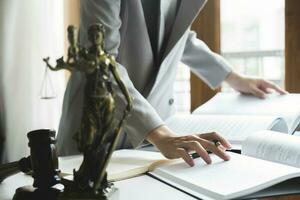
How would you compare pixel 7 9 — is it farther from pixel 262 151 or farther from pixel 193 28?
pixel 262 151

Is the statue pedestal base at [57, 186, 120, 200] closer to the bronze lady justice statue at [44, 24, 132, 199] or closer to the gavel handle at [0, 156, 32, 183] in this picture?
the bronze lady justice statue at [44, 24, 132, 199]

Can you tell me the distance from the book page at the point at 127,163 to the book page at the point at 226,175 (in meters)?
0.03

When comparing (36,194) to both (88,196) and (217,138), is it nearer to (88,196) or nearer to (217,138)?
(88,196)

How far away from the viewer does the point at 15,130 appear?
204 centimetres

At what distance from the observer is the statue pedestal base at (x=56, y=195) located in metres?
0.50

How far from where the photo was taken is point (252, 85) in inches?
46.9

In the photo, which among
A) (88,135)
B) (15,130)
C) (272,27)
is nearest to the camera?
(88,135)

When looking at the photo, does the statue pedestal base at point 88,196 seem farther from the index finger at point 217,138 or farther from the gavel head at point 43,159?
the index finger at point 217,138

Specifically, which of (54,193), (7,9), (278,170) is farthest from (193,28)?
(54,193)

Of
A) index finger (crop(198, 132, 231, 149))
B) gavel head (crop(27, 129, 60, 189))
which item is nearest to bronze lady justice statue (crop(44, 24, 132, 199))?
gavel head (crop(27, 129, 60, 189))

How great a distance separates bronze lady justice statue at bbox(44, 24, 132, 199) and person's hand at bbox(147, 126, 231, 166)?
28cm

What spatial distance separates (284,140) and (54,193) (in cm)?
43

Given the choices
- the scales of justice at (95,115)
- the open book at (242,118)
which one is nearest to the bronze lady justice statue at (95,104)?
the scales of justice at (95,115)

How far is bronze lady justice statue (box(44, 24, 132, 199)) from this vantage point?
0.47 metres
